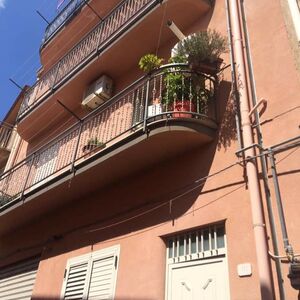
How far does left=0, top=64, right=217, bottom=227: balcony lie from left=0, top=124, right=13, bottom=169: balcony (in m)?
6.55

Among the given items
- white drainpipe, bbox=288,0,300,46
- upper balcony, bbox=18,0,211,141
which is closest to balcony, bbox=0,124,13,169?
upper balcony, bbox=18,0,211,141

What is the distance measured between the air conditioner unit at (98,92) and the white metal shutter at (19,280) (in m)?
4.40

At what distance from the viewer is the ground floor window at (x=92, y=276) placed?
23.3ft

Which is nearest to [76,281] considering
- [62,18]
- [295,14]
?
[295,14]

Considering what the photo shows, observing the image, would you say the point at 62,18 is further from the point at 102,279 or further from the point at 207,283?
the point at 207,283

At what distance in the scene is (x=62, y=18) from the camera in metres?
15.0

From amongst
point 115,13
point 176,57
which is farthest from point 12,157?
point 176,57

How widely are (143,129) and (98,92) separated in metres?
3.98

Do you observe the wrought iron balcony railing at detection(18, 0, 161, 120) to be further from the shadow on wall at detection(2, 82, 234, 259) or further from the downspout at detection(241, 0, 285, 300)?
the shadow on wall at detection(2, 82, 234, 259)

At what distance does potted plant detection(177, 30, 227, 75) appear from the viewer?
707 centimetres

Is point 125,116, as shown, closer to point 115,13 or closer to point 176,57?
point 176,57

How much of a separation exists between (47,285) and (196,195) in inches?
171

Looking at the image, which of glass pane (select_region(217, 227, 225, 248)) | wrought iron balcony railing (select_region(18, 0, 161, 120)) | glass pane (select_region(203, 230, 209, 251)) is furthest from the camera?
wrought iron balcony railing (select_region(18, 0, 161, 120))

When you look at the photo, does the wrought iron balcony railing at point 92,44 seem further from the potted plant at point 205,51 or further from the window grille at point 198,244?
the window grille at point 198,244
